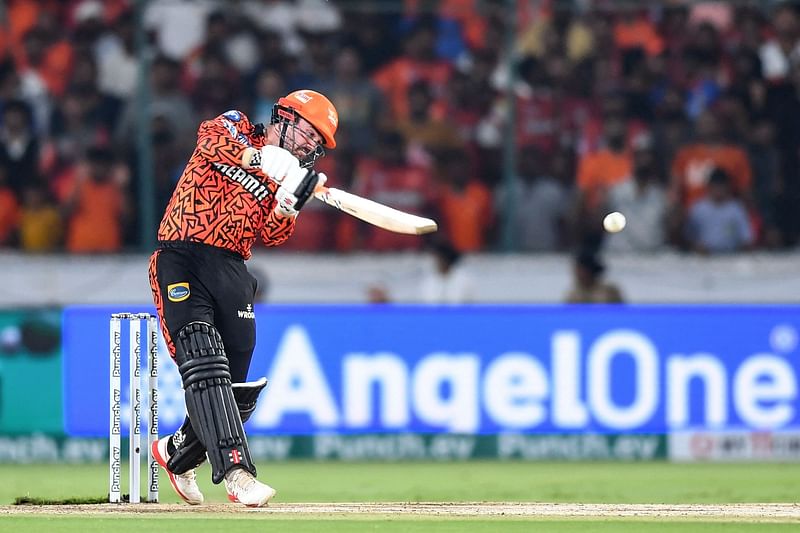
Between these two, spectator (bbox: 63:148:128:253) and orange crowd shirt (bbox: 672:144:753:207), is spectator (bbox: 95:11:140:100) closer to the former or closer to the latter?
spectator (bbox: 63:148:128:253)

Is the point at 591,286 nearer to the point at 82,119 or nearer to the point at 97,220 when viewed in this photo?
the point at 97,220

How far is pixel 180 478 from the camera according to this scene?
8.21 meters

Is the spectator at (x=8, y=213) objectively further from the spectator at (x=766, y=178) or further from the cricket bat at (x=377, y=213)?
the cricket bat at (x=377, y=213)

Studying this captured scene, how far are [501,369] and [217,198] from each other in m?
5.68

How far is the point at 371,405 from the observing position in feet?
42.4

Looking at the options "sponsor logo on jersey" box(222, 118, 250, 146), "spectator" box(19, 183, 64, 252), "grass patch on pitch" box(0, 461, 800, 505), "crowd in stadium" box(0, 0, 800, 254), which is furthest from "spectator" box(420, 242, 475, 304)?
"sponsor logo on jersey" box(222, 118, 250, 146)

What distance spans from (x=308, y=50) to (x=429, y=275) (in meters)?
2.75

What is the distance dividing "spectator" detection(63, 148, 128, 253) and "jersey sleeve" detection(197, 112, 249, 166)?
655cm

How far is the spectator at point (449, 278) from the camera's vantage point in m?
13.7

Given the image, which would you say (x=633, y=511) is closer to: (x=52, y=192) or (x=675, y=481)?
(x=675, y=481)

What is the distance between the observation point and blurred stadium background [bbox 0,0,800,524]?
13.0 metres

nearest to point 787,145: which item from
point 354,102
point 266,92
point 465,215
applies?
point 465,215

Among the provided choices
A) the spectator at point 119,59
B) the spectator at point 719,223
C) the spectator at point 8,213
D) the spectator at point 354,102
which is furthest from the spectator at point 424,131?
the spectator at point 8,213

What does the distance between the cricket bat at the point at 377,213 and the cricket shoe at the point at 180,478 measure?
1587mm
